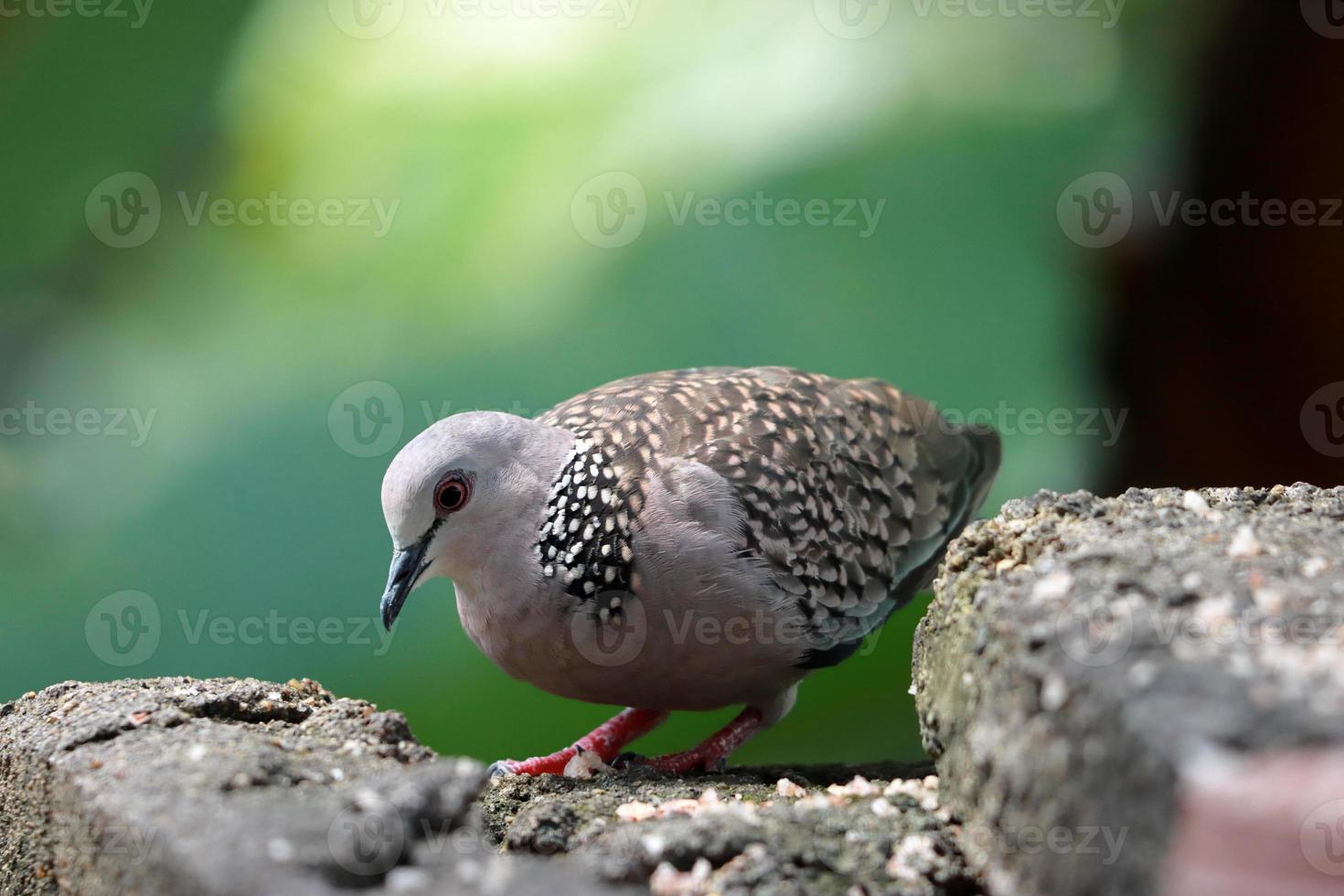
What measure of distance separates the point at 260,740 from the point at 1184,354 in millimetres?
5544

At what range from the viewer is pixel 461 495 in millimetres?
3123

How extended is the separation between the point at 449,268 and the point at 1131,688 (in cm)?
447

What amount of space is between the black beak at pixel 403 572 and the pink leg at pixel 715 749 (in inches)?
34.1

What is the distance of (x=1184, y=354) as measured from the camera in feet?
20.8

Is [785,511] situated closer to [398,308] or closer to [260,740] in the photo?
[260,740]

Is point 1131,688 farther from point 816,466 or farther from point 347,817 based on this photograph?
point 816,466

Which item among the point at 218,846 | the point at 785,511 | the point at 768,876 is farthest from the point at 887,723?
the point at 218,846

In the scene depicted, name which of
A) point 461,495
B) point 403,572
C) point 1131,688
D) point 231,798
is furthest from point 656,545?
point 1131,688

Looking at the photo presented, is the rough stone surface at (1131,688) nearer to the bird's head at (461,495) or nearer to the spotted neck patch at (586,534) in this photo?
the spotted neck patch at (586,534)

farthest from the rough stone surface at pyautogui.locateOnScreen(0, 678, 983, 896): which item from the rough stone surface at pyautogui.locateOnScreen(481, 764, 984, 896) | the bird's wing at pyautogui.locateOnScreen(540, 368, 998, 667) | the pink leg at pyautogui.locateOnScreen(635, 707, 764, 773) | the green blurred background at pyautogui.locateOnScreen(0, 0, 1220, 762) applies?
the green blurred background at pyautogui.locateOnScreen(0, 0, 1220, 762)

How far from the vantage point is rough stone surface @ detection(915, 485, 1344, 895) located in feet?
4.48

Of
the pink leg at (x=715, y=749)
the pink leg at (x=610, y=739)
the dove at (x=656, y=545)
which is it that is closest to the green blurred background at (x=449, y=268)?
the pink leg at (x=610, y=739)

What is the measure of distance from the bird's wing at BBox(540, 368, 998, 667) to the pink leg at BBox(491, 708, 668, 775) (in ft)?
2.11

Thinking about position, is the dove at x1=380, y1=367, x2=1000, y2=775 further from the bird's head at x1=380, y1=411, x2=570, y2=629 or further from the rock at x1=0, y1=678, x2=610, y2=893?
the rock at x1=0, y1=678, x2=610, y2=893
